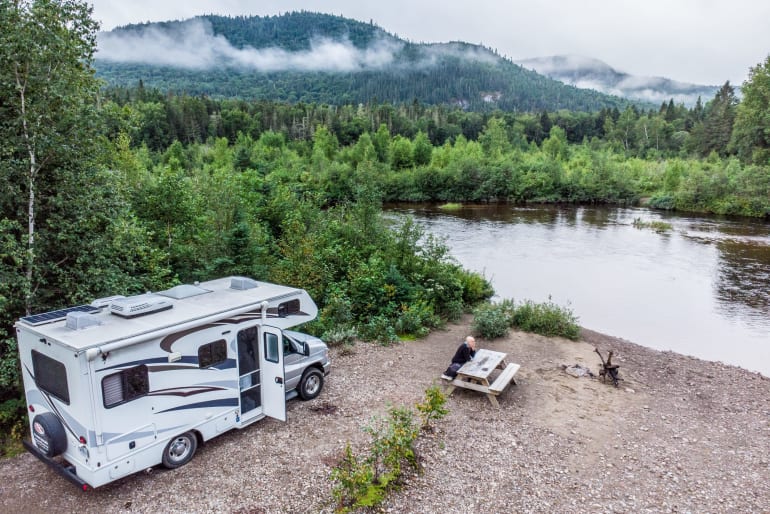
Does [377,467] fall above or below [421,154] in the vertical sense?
below

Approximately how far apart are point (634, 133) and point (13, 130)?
4655 inches

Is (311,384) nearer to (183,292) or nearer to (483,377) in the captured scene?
(183,292)

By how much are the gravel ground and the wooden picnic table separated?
0.33 m

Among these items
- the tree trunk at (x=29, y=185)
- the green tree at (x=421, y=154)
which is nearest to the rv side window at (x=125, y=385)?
the tree trunk at (x=29, y=185)

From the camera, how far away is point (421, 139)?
82.4m

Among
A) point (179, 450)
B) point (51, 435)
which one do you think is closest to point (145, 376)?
point (51, 435)

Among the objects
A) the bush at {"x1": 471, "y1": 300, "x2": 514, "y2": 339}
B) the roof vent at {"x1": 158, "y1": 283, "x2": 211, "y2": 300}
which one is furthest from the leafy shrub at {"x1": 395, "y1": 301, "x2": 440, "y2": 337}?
the roof vent at {"x1": 158, "y1": 283, "x2": 211, "y2": 300}

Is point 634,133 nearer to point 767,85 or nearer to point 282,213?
point 767,85

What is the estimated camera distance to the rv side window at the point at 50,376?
6.92m

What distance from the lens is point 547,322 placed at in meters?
16.2

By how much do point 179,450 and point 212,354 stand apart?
1593 millimetres

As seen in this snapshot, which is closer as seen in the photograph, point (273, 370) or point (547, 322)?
point (273, 370)

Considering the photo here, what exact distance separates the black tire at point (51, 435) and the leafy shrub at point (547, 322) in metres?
13.1

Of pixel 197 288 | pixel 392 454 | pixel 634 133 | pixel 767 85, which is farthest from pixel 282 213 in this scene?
pixel 634 133
